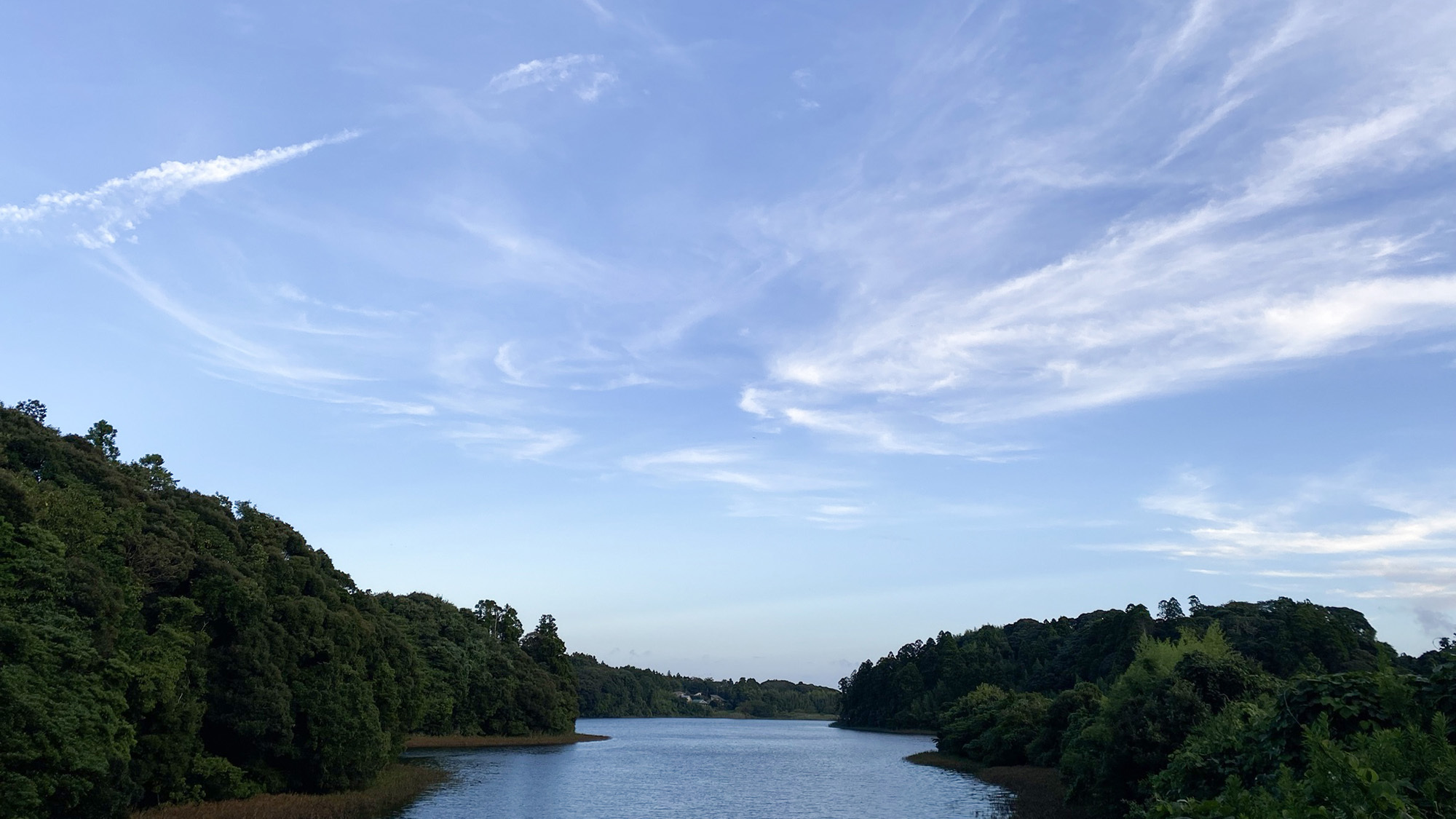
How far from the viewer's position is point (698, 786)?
193 ft


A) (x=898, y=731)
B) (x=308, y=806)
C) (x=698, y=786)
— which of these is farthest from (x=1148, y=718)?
(x=898, y=731)

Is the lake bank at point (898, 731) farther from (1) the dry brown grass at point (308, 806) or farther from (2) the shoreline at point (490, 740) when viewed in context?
(1) the dry brown grass at point (308, 806)

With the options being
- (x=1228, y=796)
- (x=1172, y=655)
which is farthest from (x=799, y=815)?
(x=1228, y=796)

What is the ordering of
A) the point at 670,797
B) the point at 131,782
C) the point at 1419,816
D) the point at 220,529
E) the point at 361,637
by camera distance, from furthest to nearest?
the point at 361,637 < the point at 670,797 < the point at 220,529 < the point at 131,782 < the point at 1419,816

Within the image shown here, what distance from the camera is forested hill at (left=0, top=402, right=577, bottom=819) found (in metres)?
28.8

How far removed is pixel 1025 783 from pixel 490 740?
214ft

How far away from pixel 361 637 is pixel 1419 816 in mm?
55565

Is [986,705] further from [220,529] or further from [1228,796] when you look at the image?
[1228,796]

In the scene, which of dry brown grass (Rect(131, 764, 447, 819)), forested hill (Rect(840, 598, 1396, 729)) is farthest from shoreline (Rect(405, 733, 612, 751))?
forested hill (Rect(840, 598, 1396, 729))

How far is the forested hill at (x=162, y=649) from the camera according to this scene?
94.6 ft

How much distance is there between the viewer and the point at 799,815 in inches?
1743

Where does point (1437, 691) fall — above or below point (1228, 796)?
above

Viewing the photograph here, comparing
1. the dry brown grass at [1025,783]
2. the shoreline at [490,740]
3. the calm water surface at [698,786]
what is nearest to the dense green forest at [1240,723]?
the dry brown grass at [1025,783]

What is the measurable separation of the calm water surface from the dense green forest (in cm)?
688
